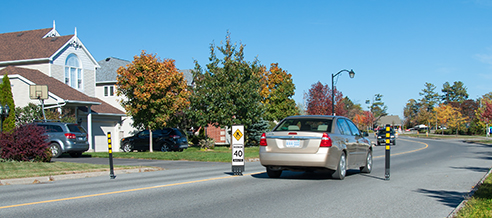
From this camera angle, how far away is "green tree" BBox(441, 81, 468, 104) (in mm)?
129375

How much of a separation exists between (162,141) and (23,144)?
479 inches

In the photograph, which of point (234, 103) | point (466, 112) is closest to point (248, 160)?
point (234, 103)

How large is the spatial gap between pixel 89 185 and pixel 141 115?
17.1 metres

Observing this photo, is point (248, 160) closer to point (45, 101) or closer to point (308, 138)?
point (308, 138)

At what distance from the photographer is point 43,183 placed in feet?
37.7

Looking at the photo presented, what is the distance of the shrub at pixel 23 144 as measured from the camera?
53.4 feet

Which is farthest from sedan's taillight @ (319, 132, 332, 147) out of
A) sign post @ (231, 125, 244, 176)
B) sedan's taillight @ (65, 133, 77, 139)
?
sedan's taillight @ (65, 133, 77, 139)

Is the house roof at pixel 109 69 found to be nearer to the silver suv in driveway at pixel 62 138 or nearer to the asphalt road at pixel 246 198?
the silver suv in driveway at pixel 62 138

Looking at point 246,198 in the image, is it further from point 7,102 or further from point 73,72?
point 73,72

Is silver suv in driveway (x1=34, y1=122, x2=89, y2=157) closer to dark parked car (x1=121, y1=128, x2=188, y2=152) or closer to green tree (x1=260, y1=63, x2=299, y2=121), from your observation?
dark parked car (x1=121, y1=128, x2=188, y2=152)

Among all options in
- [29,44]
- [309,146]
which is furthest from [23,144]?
[29,44]

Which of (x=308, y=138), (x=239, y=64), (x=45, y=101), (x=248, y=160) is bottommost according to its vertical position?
(x=248, y=160)

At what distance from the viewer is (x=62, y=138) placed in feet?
67.2

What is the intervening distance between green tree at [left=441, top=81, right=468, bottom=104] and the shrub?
129587 mm
